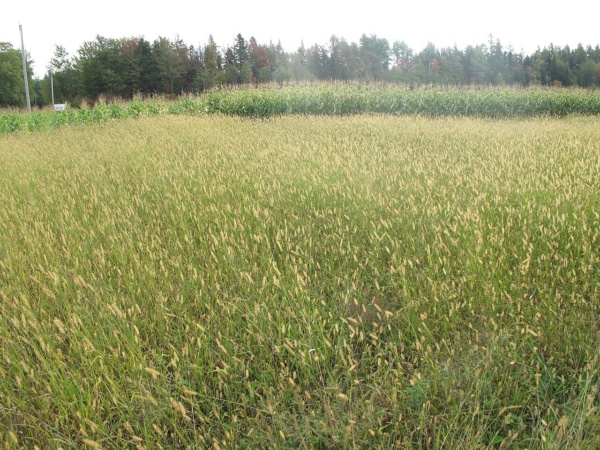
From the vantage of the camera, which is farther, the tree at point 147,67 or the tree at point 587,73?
the tree at point 587,73

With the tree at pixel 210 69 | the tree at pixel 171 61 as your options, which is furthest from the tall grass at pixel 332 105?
the tree at pixel 171 61

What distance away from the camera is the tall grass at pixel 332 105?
47.4 feet

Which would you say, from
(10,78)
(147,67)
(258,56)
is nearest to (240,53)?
(258,56)

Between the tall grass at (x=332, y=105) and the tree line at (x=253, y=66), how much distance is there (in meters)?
18.9

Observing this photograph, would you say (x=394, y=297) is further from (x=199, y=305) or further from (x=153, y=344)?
(x=153, y=344)

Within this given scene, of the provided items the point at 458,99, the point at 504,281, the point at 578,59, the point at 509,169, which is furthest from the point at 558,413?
the point at 578,59

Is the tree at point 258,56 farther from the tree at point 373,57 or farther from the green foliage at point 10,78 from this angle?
the green foliage at point 10,78

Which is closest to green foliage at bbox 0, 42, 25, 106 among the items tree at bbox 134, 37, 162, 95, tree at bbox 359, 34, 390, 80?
tree at bbox 134, 37, 162, 95

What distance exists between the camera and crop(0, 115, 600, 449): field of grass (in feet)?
5.30

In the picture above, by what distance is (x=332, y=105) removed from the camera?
1498 cm

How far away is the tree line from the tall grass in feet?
61.9

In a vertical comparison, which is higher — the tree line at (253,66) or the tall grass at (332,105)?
the tree line at (253,66)

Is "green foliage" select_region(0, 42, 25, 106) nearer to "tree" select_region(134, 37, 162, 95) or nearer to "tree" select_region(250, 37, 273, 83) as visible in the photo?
"tree" select_region(134, 37, 162, 95)

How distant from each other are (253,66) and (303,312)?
164 ft
